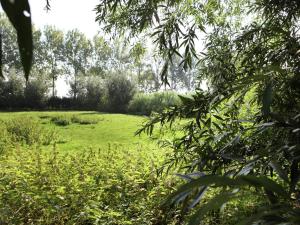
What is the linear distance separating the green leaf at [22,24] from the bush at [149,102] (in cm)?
2700

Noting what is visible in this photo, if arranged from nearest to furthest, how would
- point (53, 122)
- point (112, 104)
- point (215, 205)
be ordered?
1. point (215, 205)
2. point (53, 122)
3. point (112, 104)

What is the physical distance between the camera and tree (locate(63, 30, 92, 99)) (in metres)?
47.5

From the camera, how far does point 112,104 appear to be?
3194 cm

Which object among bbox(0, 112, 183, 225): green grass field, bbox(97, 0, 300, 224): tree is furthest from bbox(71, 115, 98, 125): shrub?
bbox(97, 0, 300, 224): tree

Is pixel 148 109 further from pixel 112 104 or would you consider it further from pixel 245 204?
pixel 245 204

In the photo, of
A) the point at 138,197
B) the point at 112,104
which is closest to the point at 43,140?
the point at 138,197

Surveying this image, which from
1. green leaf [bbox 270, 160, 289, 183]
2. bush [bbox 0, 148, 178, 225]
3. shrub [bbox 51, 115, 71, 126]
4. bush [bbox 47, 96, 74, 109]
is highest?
bush [bbox 47, 96, 74, 109]

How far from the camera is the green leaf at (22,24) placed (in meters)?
0.34

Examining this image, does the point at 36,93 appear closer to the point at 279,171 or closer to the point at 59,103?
the point at 59,103

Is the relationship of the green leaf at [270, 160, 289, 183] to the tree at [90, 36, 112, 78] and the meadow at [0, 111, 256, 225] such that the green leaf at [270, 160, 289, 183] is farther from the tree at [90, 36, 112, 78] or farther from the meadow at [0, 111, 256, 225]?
the tree at [90, 36, 112, 78]

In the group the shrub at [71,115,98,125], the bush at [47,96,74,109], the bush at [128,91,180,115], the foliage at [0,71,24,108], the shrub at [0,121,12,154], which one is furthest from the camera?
the bush at [47,96,74,109]

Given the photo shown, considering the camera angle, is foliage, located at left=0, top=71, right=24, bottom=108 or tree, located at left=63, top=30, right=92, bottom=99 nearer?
foliage, located at left=0, top=71, right=24, bottom=108

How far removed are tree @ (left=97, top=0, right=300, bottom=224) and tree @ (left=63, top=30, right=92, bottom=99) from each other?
45.3 meters

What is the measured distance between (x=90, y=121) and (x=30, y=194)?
15.2 metres
